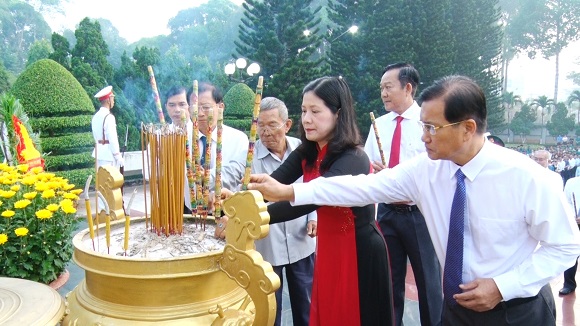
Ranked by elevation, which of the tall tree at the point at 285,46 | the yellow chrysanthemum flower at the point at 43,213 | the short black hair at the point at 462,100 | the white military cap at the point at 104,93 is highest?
the tall tree at the point at 285,46

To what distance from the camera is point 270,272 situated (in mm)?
1126

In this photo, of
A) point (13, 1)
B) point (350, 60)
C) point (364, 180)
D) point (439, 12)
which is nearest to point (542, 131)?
point (439, 12)

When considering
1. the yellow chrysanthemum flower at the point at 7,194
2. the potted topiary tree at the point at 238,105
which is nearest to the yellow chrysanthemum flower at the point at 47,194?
the yellow chrysanthemum flower at the point at 7,194

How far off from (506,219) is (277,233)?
3.88 ft

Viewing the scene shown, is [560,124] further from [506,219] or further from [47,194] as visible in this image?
[47,194]

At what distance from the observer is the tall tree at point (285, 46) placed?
1527 centimetres

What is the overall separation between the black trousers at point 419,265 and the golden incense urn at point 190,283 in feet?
5.20

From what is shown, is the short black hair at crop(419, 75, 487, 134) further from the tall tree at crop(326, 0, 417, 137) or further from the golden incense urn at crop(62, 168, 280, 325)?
the tall tree at crop(326, 0, 417, 137)

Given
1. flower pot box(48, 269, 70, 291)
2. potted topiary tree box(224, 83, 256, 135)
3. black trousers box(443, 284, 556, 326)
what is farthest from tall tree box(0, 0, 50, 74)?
black trousers box(443, 284, 556, 326)

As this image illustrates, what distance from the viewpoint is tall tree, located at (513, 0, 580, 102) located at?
32.3m

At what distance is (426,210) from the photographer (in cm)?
166

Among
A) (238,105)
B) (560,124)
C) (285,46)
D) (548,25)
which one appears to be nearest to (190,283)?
(238,105)

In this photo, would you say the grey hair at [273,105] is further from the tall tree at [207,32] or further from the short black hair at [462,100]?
the tall tree at [207,32]

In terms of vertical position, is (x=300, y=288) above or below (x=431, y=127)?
below
